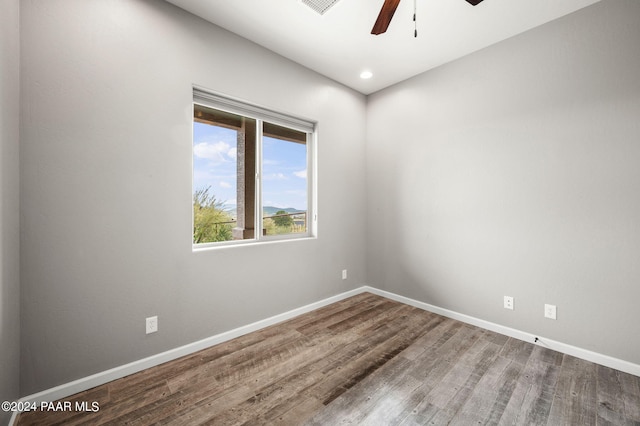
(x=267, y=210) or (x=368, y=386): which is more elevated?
(x=267, y=210)

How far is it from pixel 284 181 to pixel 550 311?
2.75 m

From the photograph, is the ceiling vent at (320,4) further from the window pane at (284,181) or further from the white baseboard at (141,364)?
the white baseboard at (141,364)

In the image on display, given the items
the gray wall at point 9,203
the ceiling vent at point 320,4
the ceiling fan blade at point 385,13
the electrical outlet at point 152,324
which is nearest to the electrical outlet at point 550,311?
the ceiling fan blade at point 385,13

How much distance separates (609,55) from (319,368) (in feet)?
10.5

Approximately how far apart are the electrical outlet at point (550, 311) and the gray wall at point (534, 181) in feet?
0.13

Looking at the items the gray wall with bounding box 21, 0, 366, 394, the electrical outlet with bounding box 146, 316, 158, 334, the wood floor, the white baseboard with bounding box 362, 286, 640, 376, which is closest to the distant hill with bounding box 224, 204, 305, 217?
the gray wall with bounding box 21, 0, 366, 394

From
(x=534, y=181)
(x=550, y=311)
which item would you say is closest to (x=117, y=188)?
(x=534, y=181)

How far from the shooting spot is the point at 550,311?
234cm

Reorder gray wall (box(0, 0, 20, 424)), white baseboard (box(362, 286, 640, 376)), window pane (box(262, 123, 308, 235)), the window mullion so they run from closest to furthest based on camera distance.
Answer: gray wall (box(0, 0, 20, 424))
white baseboard (box(362, 286, 640, 376))
the window mullion
window pane (box(262, 123, 308, 235))

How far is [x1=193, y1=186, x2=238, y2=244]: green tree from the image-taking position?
2408 millimetres

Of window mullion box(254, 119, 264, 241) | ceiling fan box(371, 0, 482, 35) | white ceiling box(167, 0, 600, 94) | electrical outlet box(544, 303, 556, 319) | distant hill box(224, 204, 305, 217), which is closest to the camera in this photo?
ceiling fan box(371, 0, 482, 35)

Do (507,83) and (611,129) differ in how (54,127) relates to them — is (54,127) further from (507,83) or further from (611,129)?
(611,129)

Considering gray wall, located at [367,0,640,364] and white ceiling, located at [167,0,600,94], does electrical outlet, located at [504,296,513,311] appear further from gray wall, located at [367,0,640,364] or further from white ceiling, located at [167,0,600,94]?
white ceiling, located at [167,0,600,94]

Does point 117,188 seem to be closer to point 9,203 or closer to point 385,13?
point 9,203
